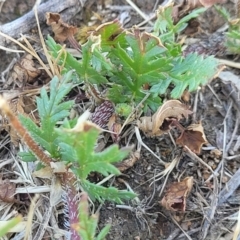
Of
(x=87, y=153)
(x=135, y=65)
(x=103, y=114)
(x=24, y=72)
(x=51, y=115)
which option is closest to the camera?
(x=87, y=153)

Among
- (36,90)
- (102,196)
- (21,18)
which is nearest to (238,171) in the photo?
(102,196)

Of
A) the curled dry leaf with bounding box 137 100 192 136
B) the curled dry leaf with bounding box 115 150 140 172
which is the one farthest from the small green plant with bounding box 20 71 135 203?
the curled dry leaf with bounding box 137 100 192 136

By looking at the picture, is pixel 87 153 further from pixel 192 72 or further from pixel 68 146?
pixel 192 72

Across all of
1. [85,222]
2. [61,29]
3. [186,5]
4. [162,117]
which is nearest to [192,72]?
[162,117]

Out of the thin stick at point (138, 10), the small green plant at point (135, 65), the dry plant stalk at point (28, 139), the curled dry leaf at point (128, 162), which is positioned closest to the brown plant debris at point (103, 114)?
the small green plant at point (135, 65)

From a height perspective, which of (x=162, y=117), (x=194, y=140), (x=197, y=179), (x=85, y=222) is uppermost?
(x=85, y=222)

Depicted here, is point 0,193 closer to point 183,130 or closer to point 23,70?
point 23,70
